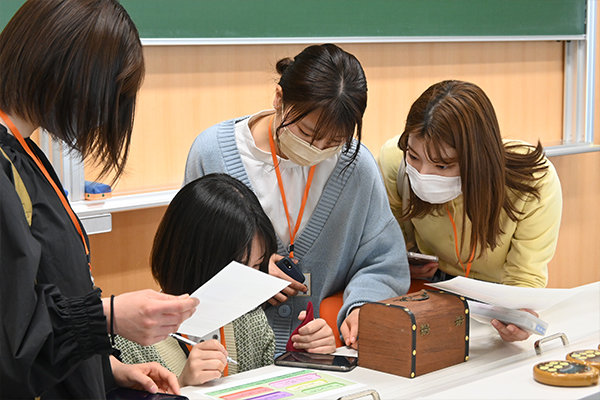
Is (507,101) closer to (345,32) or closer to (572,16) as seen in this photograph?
(572,16)

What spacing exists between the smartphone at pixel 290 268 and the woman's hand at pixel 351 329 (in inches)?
8.5

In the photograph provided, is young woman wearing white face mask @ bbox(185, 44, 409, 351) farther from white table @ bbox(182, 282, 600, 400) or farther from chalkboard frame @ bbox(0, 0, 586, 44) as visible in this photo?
chalkboard frame @ bbox(0, 0, 586, 44)

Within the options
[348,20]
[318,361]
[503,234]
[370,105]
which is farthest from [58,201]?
[370,105]

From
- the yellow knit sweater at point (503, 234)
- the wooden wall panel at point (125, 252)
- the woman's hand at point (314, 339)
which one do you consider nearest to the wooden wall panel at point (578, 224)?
the yellow knit sweater at point (503, 234)

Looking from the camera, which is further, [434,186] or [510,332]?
[434,186]

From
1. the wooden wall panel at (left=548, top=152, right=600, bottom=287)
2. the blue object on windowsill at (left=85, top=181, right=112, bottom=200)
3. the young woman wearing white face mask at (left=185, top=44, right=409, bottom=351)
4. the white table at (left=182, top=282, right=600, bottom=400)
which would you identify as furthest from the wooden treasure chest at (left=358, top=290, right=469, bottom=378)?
the wooden wall panel at (left=548, top=152, right=600, bottom=287)

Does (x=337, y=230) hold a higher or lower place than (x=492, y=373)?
higher

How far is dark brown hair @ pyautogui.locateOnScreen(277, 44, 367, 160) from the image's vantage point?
1851mm

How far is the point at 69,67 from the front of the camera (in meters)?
1.02

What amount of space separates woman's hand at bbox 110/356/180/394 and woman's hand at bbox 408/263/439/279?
1092 mm

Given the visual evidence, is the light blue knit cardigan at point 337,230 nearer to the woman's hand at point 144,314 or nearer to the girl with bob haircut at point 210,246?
the girl with bob haircut at point 210,246

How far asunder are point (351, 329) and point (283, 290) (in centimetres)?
30

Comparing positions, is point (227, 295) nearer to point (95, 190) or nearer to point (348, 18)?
point (95, 190)

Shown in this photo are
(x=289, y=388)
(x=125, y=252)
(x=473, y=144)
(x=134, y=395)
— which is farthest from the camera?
(x=125, y=252)
